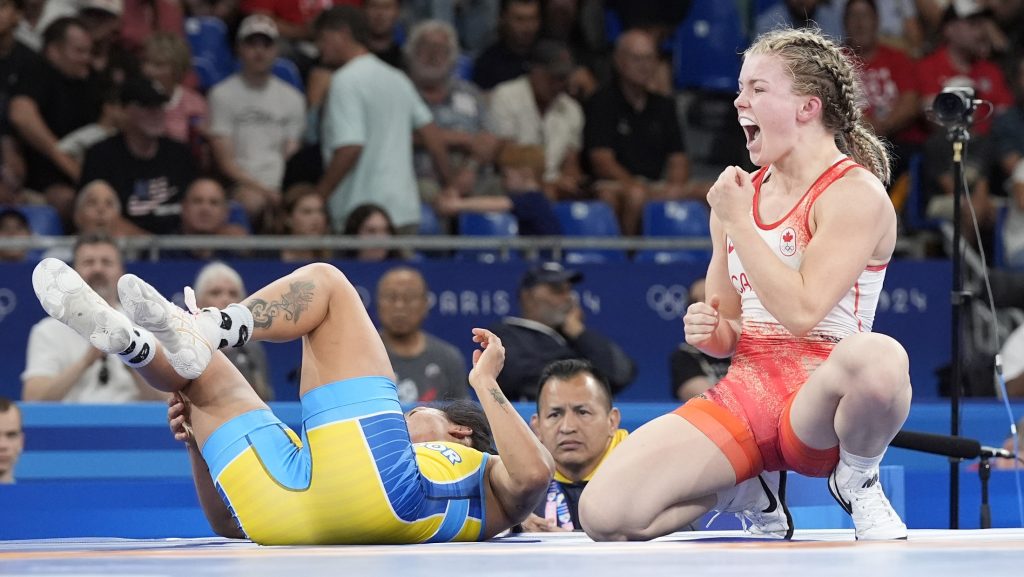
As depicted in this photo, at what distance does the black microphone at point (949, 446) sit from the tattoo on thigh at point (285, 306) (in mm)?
2026

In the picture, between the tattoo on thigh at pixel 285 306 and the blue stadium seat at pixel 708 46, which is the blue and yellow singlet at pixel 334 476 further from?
the blue stadium seat at pixel 708 46

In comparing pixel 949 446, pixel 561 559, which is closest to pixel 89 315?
pixel 561 559

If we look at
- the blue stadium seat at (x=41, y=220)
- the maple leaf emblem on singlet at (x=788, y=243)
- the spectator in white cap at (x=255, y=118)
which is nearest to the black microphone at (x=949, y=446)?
the maple leaf emblem on singlet at (x=788, y=243)

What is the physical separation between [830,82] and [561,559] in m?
1.65

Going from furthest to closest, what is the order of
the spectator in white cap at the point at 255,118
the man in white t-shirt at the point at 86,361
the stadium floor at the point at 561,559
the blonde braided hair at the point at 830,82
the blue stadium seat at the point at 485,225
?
the blue stadium seat at the point at 485,225 → the spectator in white cap at the point at 255,118 → the man in white t-shirt at the point at 86,361 → the blonde braided hair at the point at 830,82 → the stadium floor at the point at 561,559

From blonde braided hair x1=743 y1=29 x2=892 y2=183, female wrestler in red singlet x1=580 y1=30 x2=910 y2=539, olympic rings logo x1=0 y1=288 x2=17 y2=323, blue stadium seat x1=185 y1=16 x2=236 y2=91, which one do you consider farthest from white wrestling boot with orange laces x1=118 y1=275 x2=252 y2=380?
blue stadium seat x1=185 y1=16 x2=236 y2=91

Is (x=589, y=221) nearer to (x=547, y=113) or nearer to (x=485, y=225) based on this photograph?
(x=485, y=225)

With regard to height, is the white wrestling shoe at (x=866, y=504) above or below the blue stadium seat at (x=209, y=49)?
below

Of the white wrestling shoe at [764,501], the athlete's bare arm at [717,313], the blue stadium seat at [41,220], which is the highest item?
the athlete's bare arm at [717,313]

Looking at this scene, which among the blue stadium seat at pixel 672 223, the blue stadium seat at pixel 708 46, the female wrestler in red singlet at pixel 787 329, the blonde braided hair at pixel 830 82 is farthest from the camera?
the blue stadium seat at pixel 708 46

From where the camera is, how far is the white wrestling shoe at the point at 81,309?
145 inches

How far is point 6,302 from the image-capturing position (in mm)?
7430

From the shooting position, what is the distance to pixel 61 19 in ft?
27.3

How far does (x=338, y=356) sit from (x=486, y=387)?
40 cm
